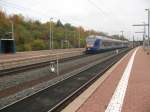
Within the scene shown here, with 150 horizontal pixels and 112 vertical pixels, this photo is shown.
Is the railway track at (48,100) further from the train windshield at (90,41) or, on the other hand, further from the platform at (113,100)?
the train windshield at (90,41)

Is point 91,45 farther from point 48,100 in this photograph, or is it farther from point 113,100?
point 113,100

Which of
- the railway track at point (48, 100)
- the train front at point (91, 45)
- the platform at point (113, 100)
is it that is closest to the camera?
the platform at point (113, 100)

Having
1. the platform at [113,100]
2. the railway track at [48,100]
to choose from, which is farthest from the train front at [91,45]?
the platform at [113,100]

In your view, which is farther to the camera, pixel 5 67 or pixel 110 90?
pixel 5 67

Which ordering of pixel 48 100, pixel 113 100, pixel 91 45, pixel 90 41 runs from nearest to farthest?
pixel 113 100
pixel 48 100
pixel 91 45
pixel 90 41

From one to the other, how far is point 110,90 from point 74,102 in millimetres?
3555

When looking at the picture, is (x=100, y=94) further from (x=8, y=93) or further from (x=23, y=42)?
(x=23, y=42)

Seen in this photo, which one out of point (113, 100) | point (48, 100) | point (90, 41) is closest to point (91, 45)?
point (90, 41)

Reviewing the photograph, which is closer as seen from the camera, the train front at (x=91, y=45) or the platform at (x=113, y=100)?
the platform at (x=113, y=100)

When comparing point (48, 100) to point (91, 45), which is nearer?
point (48, 100)

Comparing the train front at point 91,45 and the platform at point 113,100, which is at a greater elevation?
the train front at point 91,45

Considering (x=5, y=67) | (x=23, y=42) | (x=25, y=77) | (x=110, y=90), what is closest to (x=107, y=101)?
(x=110, y=90)

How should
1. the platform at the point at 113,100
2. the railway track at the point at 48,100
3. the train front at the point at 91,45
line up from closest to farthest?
the platform at the point at 113,100 < the railway track at the point at 48,100 < the train front at the point at 91,45

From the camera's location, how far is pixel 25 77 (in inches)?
822
